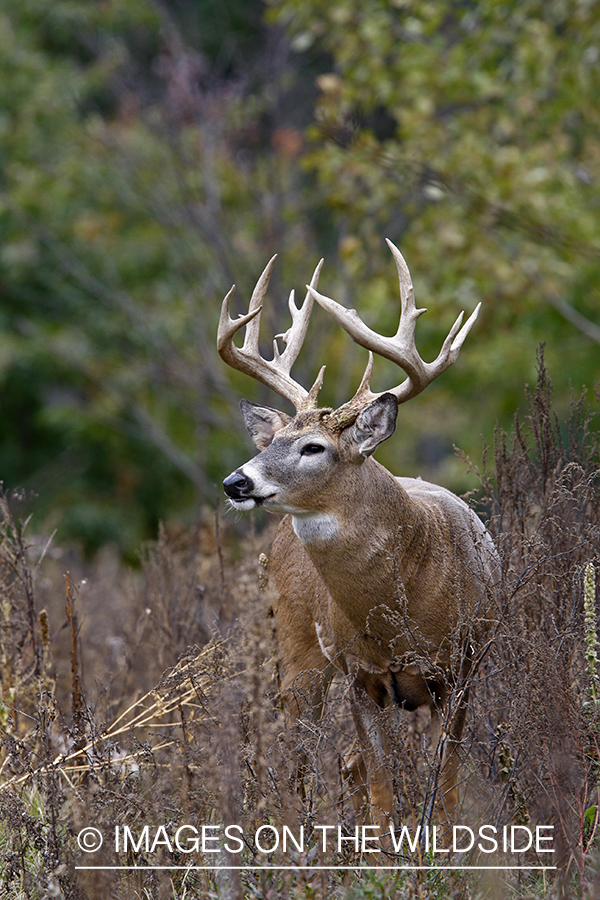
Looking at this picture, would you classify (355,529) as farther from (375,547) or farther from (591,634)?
(591,634)

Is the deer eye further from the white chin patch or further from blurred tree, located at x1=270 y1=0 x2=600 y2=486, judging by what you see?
blurred tree, located at x1=270 y1=0 x2=600 y2=486

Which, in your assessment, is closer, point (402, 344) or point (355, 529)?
point (355, 529)

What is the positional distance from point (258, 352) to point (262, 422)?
454 mm

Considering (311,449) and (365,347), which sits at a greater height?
(365,347)

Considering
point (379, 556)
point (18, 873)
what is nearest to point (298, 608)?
point (379, 556)

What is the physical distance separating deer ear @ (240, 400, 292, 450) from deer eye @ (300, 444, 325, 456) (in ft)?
1.29

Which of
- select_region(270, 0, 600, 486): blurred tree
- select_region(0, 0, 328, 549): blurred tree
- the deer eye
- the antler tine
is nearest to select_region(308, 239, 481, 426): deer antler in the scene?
the deer eye

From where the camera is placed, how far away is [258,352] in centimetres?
495

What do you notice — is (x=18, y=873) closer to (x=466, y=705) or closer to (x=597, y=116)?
(x=466, y=705)

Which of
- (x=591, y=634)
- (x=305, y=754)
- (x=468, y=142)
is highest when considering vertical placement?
(x=468, y=142)

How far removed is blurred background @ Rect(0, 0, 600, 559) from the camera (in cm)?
941

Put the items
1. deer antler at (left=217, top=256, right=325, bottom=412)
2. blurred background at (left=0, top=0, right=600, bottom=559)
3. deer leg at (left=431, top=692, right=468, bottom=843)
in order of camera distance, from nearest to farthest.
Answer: deer leg at (left=431, top=692, right=468, bottom=843) < deer antler at (left=217, top=256, right=325, bottom=412) < blurred background at (left=0, top=0, right=600, bottom=559)

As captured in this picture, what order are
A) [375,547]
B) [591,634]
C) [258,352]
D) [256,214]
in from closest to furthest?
1. [591,634]
2. [375,547]
3. [258,352]
4. [256,214]

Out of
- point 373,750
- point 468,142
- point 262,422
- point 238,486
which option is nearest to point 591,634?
point 373,750
